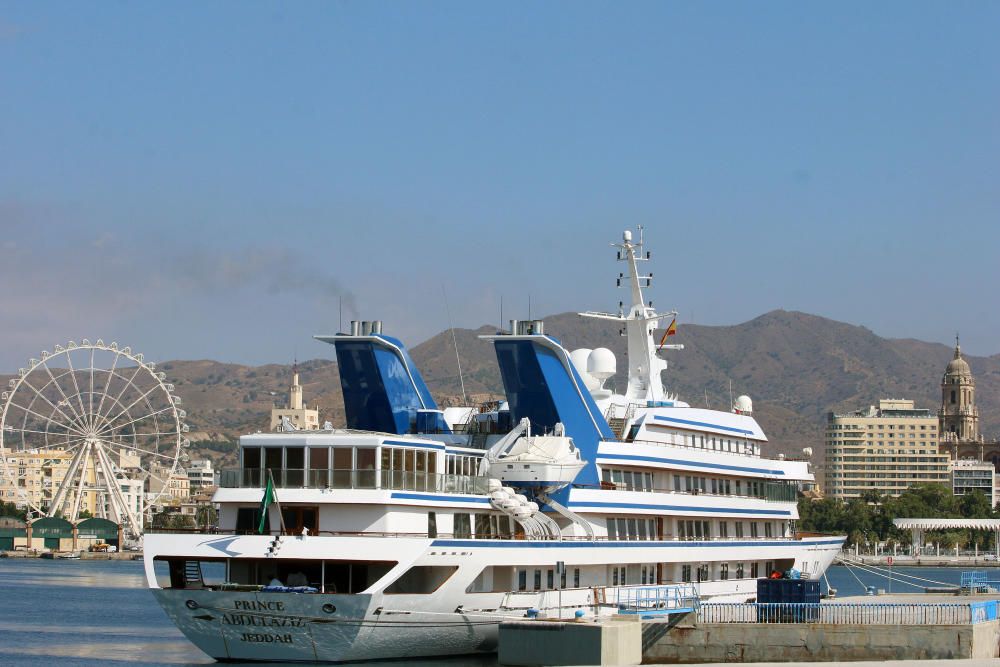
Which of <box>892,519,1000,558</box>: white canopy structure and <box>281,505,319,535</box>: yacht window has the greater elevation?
<box>281,505,319,535</box>: yacht window

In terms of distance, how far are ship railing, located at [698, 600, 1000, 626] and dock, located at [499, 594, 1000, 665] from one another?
3 centimetres

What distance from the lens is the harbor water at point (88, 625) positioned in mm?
44641

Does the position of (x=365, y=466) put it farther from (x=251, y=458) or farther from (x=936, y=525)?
(x=936, y=525)

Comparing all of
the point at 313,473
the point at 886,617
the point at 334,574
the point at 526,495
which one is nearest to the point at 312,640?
the point at 334,574

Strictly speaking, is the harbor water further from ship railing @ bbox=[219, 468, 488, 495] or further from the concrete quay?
the concrete quay

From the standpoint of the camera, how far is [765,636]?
3956 centimetres

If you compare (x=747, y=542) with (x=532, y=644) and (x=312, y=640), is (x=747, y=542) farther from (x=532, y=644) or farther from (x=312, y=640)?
(x=312, y=640)

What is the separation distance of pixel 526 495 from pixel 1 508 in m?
162

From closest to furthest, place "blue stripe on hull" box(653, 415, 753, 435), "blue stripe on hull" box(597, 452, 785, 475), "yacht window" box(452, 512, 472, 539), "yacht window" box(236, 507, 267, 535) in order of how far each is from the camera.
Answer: "yacht window" box(236, 507, 267, 535) → "yacht window" box(452, 512, 472, 539) → "blue stripe on hull" box(597, 452, 785, 475) → "blue stripe on hull" box(653, 415, 753, 435)

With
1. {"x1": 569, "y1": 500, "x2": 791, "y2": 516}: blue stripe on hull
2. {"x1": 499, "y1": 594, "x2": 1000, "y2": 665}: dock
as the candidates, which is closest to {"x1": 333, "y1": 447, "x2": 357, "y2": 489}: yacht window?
{"x1": 499, "y1": 594, "x2": 1000, "y2": 665}: dock

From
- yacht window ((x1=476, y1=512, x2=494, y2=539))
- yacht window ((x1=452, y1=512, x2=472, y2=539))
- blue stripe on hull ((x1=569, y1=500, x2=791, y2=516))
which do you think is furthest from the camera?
blue stripe on hull ((x1=569, y1=500, x2=791, y2=516))

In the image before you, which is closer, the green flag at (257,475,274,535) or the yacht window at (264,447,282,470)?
the green flag at (257,475,274,535)

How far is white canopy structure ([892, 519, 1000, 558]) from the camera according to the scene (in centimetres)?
19325

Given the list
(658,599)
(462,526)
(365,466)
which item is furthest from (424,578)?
(658,599)
